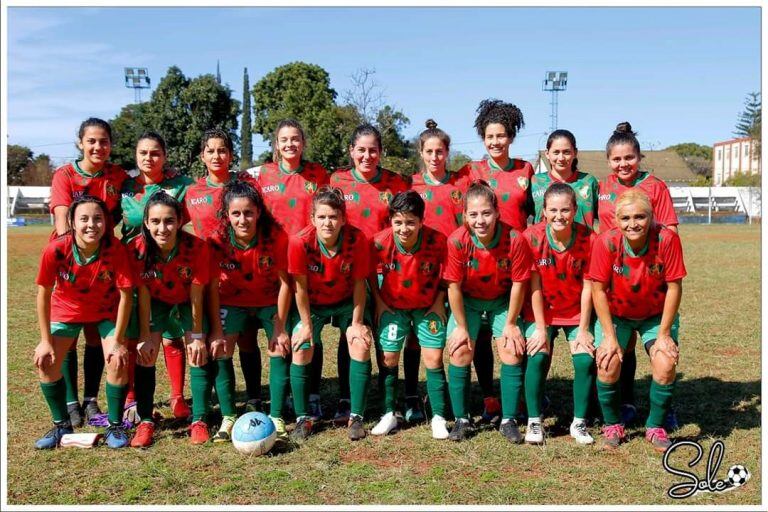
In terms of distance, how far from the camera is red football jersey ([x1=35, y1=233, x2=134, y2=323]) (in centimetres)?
422

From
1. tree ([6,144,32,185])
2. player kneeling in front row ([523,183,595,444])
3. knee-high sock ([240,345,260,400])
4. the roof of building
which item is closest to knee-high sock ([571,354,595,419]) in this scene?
player kneeling in front row ([523,183,595,444])

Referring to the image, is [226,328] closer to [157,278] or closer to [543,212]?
[157,278]

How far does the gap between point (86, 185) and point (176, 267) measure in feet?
3.17

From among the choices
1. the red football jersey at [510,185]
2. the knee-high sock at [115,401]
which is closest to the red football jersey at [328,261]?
the red football jersey at [510,185]

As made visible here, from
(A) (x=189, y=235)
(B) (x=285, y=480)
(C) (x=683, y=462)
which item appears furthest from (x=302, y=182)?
(C) (x=683, y=462)

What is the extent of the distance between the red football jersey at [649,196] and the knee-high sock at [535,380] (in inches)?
38.6

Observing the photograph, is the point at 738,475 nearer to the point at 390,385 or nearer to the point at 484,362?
the point at 484,362

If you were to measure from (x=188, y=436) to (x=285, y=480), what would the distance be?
40.2 inches

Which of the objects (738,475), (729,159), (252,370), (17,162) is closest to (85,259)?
(252,370)

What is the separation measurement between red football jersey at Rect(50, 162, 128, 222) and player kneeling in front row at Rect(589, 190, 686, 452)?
10.4 feet

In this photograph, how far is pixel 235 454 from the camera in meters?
4.14

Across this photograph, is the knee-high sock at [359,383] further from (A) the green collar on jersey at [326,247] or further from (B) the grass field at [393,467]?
(A) the green collar on jersey at [326,247]

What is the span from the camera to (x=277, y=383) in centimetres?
454

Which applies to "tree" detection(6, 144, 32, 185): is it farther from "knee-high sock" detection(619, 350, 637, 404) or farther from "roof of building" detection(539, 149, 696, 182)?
"knee-high sock" detection(619, 350, 637, 404)
